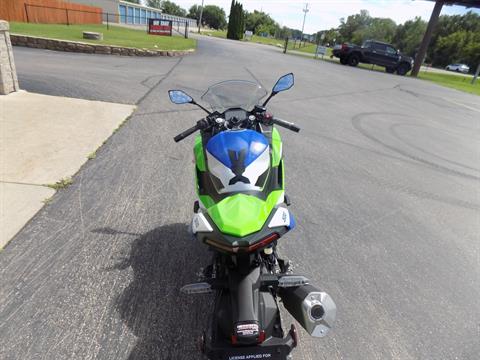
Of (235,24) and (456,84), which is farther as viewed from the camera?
(235,24)

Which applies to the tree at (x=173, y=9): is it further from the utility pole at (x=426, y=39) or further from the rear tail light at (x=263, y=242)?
the rear tail light at (x=263, y=242)

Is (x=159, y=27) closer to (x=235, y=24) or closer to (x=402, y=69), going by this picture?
(x=402, y=69)

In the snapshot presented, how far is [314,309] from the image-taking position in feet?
5.45

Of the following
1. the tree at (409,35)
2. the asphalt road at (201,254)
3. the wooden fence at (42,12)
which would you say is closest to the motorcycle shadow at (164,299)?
the asphalt road at (201,254)

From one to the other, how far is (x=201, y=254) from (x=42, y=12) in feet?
101

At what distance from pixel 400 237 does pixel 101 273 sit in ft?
10.7

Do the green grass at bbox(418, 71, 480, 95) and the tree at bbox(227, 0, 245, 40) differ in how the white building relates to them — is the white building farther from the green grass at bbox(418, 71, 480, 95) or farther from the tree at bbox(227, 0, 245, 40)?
the green grass at bbox(418, 71, 480, 95)

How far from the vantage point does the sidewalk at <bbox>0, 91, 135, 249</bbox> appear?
330 cm

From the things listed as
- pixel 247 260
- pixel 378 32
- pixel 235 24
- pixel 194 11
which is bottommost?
pixel 247 260

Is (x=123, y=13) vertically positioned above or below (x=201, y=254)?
above

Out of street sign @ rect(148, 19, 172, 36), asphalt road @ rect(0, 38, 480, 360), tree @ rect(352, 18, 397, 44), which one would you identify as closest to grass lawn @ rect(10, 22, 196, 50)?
street sign @ rect(148, 19, 172, 36)

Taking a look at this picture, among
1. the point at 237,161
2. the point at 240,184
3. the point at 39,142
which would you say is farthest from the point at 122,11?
the point at 240,184

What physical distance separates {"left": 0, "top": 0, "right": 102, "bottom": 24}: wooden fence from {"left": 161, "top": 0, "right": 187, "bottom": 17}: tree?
94544mm

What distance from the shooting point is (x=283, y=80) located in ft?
9.28
